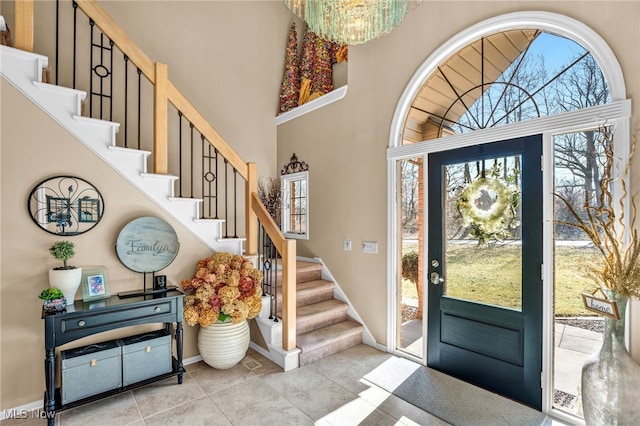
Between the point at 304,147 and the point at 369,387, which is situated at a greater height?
the point at 304,147

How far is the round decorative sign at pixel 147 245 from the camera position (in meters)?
2.75

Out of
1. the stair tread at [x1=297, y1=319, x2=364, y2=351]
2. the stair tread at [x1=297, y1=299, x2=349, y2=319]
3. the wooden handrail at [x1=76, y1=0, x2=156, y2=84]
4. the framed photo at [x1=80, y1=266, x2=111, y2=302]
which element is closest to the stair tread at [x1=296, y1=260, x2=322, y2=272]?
the stair tread at [x1=297, y1=299, x2=349, y2=319]

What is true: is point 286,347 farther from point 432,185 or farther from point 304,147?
point 304,147

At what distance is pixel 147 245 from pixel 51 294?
754 mm

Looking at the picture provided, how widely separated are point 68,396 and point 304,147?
3651 millimetres

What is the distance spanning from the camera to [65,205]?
253 centimetres

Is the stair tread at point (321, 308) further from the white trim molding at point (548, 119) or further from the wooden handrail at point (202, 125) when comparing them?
the wooden handrail at point (202, 125)

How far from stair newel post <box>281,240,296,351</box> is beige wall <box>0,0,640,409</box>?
0.95m

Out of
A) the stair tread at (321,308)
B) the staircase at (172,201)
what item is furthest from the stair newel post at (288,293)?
the stair tread at (321,308)

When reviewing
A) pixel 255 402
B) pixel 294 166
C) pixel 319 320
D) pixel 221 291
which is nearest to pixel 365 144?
pixel 294 166

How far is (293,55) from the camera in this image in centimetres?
517

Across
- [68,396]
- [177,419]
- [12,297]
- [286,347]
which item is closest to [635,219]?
[286,347]

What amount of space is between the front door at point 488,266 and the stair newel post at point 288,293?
1.38 metres

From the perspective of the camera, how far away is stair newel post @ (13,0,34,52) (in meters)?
2.41
